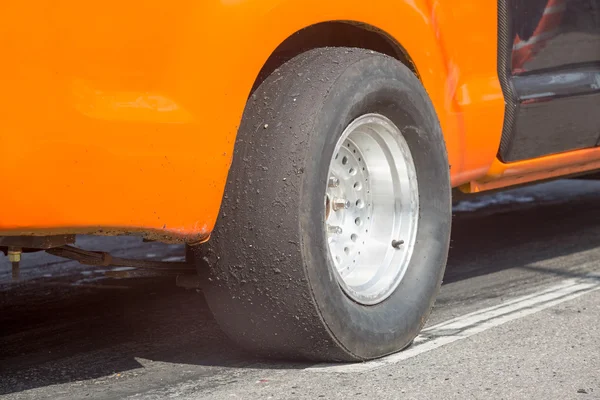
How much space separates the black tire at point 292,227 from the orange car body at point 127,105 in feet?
0.47

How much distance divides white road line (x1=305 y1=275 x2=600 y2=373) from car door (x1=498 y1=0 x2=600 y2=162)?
601 mm

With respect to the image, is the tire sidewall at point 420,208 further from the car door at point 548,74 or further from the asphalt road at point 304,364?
the car door at point 548,74

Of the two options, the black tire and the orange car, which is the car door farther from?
the black tire

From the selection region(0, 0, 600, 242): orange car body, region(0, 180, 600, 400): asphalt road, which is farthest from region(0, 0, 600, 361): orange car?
region(0, 180, 600, 400): asphalt road

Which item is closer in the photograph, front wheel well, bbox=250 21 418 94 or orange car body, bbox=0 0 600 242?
orange car body, bbox=0 0 600 242

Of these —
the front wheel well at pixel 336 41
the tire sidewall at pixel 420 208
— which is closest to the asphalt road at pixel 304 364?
the tire sidewall at pixel 420 208

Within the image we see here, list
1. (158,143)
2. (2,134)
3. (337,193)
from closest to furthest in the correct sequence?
(2,134), (158,143), (337,193)

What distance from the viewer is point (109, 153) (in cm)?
322

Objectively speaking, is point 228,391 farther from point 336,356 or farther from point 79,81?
point 79,81

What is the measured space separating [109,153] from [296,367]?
1075 mm

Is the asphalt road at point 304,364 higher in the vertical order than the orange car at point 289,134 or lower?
lower

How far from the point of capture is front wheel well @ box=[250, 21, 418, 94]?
3994mm

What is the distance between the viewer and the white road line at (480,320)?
3906 mm

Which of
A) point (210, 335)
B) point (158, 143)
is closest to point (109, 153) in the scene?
point (158, 143)
